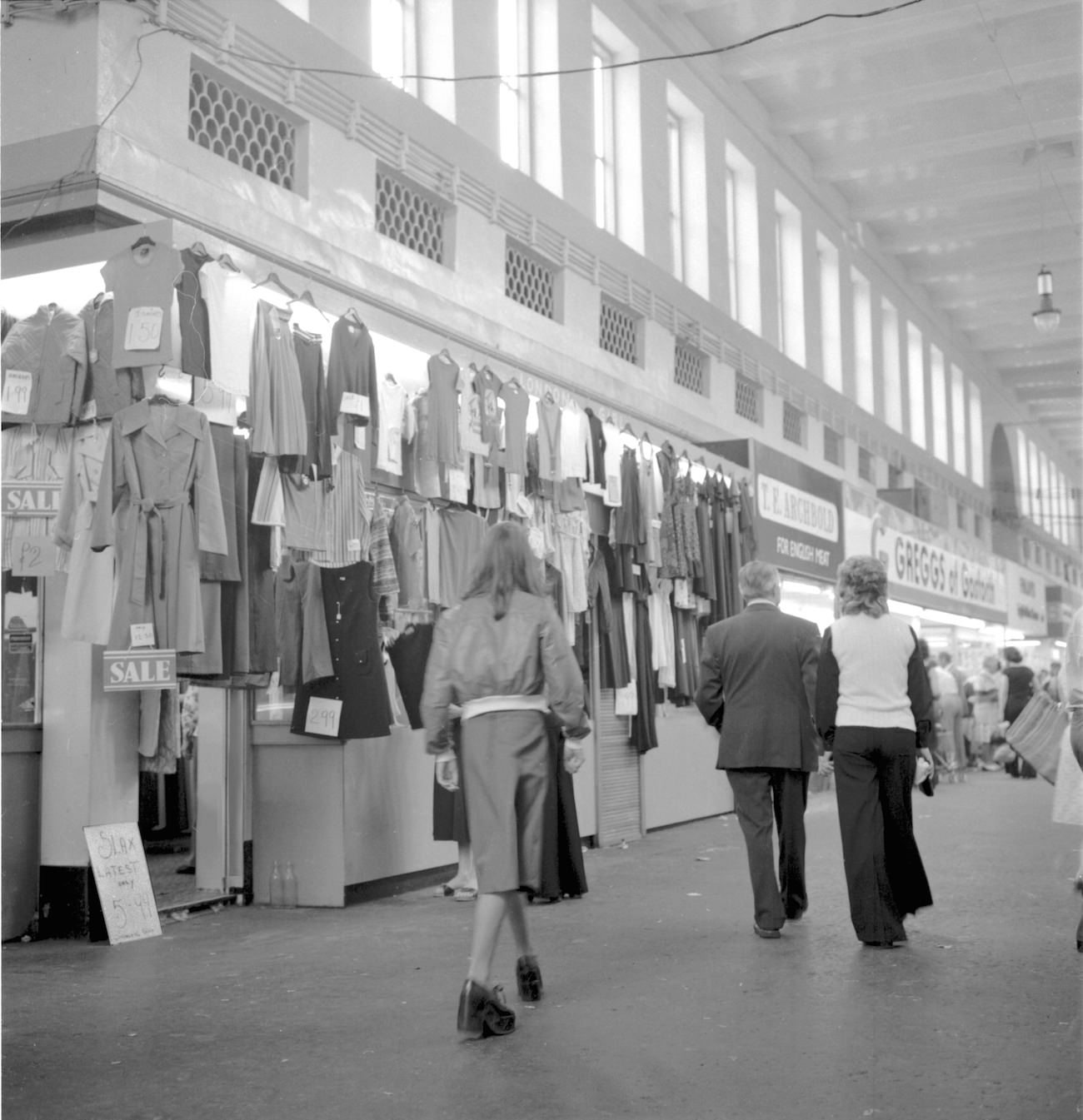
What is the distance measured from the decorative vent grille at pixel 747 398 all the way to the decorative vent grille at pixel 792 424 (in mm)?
→ 858

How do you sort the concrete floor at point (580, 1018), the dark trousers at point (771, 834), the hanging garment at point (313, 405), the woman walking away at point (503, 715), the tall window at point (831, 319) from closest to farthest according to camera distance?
the concrete floor at point (580, 1018) → the woman walking away at point (503, 715) → the dark trousers at point (771, 834) → the hanging garment at point (313, 405) → the tall window at point (831, 319)

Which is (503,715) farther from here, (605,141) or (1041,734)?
(605,141)

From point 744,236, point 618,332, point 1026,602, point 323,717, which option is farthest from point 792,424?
point 323,717

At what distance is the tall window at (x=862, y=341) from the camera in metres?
20.6

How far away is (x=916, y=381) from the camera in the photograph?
23.9 metres

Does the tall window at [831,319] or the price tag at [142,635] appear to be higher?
the tall window at [831,319]

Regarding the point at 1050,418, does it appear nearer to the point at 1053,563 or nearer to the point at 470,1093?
the point at 1053,563

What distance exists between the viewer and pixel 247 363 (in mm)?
6828

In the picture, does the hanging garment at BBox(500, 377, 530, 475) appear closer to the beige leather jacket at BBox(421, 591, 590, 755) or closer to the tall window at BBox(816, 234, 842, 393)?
the beige leather jacket at BBox(421, 591, 590, 755)

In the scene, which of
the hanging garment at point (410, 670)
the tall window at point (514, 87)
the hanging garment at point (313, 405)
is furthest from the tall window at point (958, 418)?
the hanging garment at point (313, 405)

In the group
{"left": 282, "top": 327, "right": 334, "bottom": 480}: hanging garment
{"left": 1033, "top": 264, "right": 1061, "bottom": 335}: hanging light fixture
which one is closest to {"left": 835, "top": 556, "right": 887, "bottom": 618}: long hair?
{"left": 282, "top": 327, "right": 334, "bottom": 480}: hanging garment

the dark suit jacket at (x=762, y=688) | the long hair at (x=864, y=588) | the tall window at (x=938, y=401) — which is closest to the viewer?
the long hair at (x=864, y=588)

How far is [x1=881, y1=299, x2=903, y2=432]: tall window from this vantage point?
22.3 m

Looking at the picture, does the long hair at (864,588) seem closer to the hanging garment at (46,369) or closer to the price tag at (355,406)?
the price tag at (355,406)
